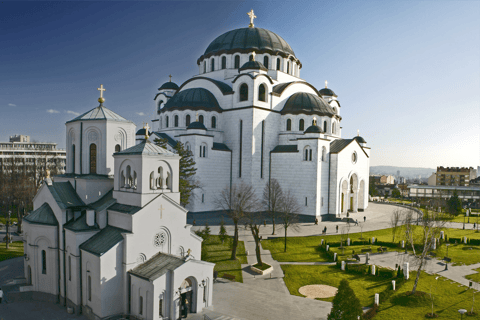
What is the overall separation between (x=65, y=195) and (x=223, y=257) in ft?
33.4

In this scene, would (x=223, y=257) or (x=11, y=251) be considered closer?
(x=223, y=257)

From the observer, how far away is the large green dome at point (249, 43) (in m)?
40.1

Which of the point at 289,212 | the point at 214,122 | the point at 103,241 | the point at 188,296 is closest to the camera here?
the point at 188,296

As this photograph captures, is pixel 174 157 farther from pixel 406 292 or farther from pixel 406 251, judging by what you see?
pixel 406 251

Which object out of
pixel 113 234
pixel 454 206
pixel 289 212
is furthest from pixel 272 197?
pixel 454 206

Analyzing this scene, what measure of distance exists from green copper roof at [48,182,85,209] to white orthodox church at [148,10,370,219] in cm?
1732

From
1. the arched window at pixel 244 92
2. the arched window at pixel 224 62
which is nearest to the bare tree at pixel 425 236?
the arched window at pixel 244 92

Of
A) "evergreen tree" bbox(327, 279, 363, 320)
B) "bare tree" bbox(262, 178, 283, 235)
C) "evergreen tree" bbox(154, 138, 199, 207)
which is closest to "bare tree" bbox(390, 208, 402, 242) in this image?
"bare tree" bbox(262, 178, 283, 235)

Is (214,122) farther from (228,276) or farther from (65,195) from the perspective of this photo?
(65,195)

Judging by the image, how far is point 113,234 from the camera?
14.0 meters

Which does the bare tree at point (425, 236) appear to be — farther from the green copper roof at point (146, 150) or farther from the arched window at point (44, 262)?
the arched window at point (44, 262)

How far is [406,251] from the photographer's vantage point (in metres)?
23.6

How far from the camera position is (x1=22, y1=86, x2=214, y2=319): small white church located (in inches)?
504

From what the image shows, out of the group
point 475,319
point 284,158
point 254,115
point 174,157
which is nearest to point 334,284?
point 475,319
